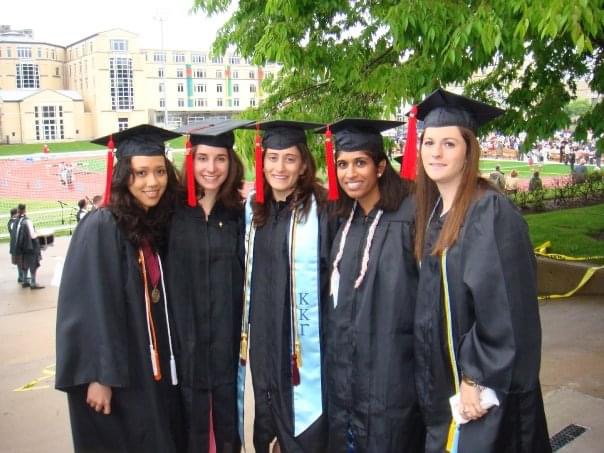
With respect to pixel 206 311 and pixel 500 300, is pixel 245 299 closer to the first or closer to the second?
pixel 206 311

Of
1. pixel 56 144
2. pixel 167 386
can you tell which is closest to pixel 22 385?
pixel 167 386

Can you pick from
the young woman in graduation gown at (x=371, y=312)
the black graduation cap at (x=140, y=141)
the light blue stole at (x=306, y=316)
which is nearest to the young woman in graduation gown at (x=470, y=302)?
the young woman in graduation gown at (x=371, y=312)

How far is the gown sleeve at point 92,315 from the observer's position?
261 cm

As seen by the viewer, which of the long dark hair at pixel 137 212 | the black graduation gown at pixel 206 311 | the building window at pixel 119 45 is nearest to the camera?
the long dark hair at pixel 137 212

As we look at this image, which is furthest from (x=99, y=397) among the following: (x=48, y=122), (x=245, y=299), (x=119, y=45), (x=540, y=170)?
(x=119, y=45)

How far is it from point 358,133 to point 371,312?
794mm

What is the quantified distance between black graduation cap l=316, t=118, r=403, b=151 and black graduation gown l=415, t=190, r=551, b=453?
69cm

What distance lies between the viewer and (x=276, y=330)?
280 centimetres

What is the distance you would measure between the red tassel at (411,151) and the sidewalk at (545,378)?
5.58 ft

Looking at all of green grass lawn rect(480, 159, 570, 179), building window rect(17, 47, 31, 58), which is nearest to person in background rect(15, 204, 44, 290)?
green grass lawn rect(480, 159, 570, 179)

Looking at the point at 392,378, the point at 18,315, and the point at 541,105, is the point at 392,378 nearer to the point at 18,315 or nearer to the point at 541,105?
the point at 541,105

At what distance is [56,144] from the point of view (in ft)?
204

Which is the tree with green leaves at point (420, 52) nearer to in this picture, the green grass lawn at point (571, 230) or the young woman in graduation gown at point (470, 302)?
the young woman in graduation gown at point (470, 302)

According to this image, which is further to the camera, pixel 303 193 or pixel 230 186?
pixel 230 186
